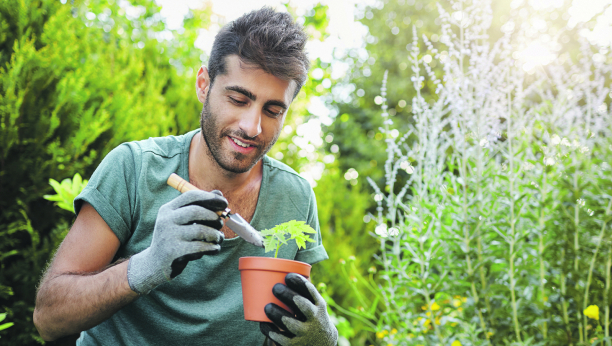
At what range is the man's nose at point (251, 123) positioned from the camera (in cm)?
161

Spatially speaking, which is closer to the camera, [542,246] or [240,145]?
[240,145]

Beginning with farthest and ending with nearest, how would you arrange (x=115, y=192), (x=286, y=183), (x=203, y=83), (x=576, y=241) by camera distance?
(x=286, y=183) < (x=203, y=83) < (x=576, y=241) < (x=115, y=192)

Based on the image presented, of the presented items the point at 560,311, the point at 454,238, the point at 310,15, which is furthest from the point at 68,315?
the point at 310,15

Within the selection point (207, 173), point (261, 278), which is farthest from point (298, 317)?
point (207, 173)

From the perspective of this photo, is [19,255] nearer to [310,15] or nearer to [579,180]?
[579,180]

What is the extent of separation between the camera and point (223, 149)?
5.47 feet

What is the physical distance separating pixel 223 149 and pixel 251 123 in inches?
6.4

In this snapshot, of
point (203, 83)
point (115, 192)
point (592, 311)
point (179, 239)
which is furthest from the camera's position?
point (203, 83)

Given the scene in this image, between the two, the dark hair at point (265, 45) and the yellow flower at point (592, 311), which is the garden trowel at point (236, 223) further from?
the yellow flower at point (592, 311)

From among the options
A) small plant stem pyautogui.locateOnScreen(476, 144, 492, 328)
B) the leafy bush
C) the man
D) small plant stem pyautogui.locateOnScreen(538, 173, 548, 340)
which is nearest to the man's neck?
the man

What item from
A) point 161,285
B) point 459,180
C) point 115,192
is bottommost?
point 161,285

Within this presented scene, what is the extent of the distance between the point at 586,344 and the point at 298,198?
134 centimetres

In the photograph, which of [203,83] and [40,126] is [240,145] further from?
[40,126]

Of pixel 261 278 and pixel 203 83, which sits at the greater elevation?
pixel 203 83
